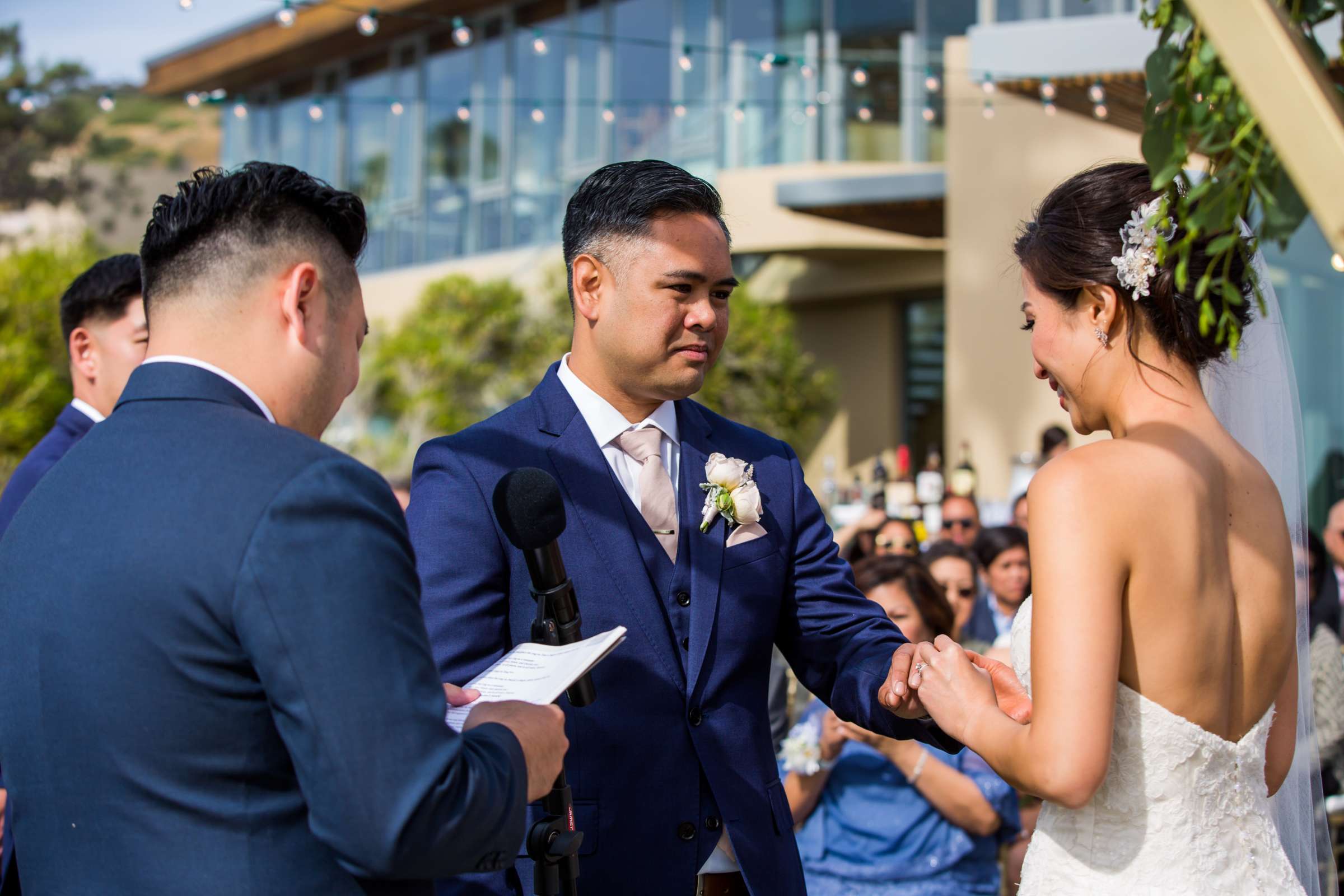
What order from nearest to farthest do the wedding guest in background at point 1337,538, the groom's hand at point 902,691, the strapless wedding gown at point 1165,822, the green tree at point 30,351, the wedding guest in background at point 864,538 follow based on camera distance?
the strapless wedding gown at point 1165,822 → the groom's hand at point 902,691 → the wedding guest in background at point 864,538 → the wedding guest in background at point 1337,538 → the green tree at point 30,351

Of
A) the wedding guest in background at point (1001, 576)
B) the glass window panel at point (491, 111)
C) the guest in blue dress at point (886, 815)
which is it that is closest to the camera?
the guest in blue dress at point (886, 815)

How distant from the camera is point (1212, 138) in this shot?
1613mm

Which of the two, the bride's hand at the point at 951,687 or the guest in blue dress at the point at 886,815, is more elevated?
the bride's hand at the point at 951,687

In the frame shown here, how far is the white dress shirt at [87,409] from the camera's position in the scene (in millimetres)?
3824

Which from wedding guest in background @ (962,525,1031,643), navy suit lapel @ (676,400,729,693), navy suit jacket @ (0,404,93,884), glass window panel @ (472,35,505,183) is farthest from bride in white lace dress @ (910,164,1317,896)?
glass window panel @ (472,35,505,183)

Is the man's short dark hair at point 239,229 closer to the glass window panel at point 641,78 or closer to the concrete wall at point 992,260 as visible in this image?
the concrete wall at point 992,260

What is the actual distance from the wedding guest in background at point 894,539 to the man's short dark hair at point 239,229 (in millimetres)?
4709

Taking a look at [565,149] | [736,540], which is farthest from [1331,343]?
[565,149]

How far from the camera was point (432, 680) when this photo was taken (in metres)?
1.73

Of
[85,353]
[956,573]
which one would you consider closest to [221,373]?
[85,353]

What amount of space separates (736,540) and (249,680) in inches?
55.7

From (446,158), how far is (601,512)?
20874mm

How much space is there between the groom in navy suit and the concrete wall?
1105 cm

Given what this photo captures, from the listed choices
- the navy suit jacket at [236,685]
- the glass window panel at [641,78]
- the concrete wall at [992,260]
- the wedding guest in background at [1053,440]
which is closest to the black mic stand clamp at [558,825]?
the navy suit jacket at [236,685]
